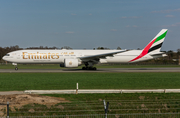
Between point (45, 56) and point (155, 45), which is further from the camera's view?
point (155, 45)

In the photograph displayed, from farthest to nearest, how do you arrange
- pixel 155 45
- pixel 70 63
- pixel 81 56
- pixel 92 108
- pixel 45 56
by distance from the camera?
pixel 155 45
pixel 81 56
pixel 45 56
pixel 70 63
pixel 92 108

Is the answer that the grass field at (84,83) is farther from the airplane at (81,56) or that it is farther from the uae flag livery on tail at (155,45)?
the uae flag livery on tail at (155,45)

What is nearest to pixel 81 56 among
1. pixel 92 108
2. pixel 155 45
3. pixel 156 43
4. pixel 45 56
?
pixel 45 56

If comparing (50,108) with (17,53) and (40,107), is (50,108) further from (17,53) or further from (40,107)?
(17,53)

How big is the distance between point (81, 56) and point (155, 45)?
51.1 feet

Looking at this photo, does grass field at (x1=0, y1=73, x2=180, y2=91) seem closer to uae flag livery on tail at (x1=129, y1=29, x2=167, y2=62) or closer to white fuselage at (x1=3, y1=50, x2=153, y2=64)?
white fuselage at (x1=3, y1=50, x2=153, y2=64)

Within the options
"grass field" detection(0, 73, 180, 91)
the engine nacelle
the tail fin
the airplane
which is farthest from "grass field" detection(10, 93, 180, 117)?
the tail fin

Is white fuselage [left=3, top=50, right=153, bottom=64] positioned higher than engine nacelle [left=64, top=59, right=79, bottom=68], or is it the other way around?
white fuselage [left=3, top=50, right=153, bottom=64]

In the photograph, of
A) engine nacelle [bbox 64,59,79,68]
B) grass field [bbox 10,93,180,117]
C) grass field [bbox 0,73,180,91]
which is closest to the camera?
grass field [bbox 10,93,180,117]

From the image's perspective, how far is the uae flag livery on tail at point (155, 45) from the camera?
146 feet

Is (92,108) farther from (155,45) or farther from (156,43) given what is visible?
(156,43)

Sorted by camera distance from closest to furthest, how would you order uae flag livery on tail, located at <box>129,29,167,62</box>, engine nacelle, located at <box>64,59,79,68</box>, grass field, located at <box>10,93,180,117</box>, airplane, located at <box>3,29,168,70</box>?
grass field, located at <box>10,93,180,117</box> < engine nacelle, located at <box>64,59,79,68</box> < airplane, located at <box>3,29,168,70</box> < uae flag livery on tail, located at <box>129,29,167,62</box>

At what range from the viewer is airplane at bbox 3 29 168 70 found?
40.8 m

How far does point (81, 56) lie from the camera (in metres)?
43.4
